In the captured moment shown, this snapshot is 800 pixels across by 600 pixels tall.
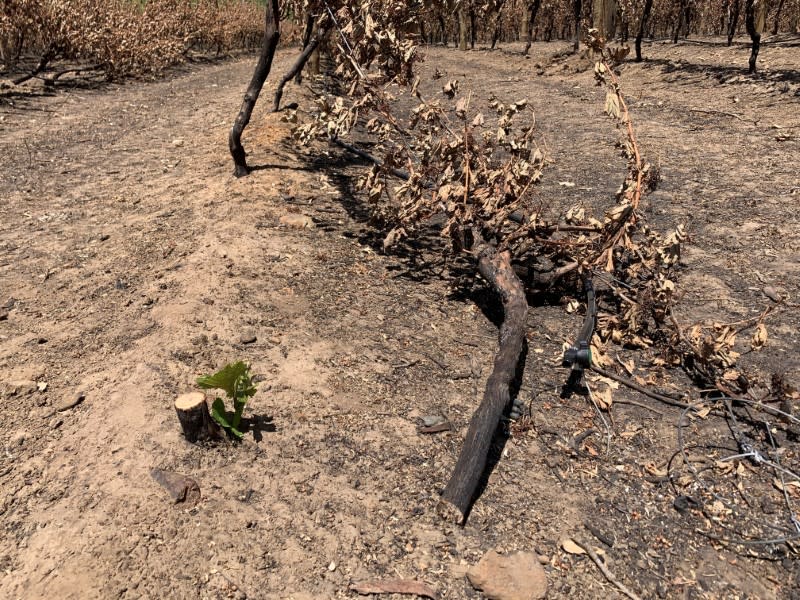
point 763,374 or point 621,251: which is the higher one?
point 621,251

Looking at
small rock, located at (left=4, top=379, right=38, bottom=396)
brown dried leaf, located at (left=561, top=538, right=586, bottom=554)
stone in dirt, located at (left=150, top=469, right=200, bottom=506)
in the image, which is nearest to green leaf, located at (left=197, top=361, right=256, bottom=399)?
stone in dirt, located at (left=150, top=469, right=200, bottom=506)

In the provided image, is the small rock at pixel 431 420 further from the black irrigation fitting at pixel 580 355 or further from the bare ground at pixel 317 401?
the black irrigation fitting at pixel 580 355

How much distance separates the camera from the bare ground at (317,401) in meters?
2.36

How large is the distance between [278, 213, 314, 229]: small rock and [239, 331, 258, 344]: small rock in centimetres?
172

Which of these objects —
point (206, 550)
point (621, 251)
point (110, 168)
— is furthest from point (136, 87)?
point (206, 550)

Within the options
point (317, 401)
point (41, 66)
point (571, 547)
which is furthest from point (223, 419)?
point (41, 66)

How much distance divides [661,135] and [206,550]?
7651 millimetres

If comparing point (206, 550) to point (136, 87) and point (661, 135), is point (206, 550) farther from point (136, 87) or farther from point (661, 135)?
point (136, 87)

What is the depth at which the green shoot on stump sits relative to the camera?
275 centimetres

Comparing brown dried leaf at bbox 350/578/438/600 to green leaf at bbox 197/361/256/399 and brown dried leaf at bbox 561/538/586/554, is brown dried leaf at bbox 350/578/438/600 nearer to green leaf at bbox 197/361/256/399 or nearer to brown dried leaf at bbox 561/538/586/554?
Result: brown dried leaf at bbox 561/538/586/554

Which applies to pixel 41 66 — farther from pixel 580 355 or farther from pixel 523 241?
pixel 580 355

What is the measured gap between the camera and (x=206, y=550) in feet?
7.66

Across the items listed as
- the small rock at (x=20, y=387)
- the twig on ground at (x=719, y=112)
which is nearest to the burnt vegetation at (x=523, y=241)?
the small rock at (x=20, y=387)

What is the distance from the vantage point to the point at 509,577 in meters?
2.29
